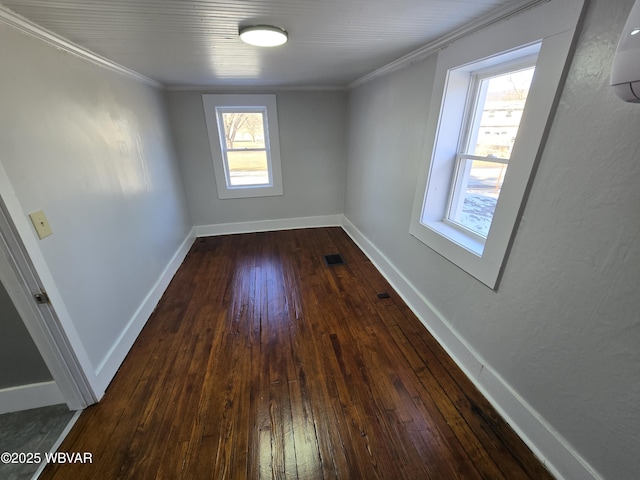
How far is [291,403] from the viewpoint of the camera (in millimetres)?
1544

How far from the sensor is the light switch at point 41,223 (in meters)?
1.22

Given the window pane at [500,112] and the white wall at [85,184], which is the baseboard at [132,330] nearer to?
the white wall at [85,184]

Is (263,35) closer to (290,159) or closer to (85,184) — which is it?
(85,184)

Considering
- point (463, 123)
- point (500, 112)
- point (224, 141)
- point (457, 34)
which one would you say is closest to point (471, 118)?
point (463, 123)

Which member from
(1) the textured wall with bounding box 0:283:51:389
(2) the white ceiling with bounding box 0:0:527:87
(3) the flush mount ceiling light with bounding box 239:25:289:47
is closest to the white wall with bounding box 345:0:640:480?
(2) the white ceiling with bounding box 0:0:527:87

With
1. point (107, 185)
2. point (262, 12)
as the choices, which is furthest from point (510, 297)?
point (107, 185)

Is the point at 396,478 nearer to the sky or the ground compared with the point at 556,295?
nearer to the ground

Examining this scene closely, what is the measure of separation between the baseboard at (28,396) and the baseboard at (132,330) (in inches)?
8.0

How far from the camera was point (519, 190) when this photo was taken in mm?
1268

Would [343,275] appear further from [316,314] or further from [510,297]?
[510,297]

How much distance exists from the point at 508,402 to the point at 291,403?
120 cm

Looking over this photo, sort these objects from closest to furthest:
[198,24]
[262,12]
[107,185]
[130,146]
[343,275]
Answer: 1. [262,12]
2. [198,24]
3. [107,185]
4. [130,146]
5. [343,275]

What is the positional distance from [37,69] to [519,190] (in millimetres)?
2465

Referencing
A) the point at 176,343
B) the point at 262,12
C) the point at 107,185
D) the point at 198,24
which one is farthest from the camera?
the point at 176,343
